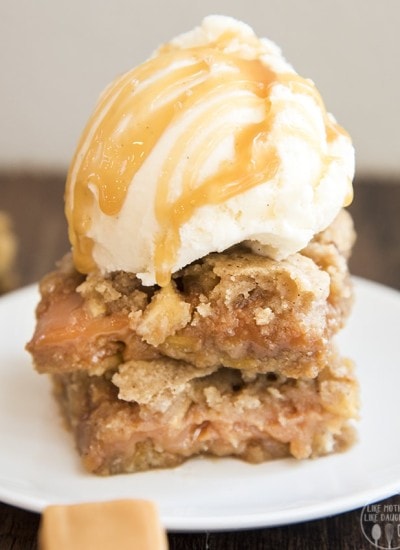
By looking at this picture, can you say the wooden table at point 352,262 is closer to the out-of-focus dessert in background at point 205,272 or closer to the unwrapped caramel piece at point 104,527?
the out-of-focus dessert in background at point 205,272

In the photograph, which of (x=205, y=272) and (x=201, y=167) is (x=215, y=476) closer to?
(x=205, y=272)

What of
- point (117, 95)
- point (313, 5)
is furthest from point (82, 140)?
point (313, 5)

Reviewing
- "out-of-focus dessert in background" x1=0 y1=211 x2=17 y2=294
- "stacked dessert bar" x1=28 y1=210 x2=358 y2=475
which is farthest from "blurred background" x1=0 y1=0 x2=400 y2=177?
"stacked dessert bar" x1=28 y1=210 x2=358 y2=475

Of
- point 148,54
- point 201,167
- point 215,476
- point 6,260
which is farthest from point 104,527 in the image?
point 148,54

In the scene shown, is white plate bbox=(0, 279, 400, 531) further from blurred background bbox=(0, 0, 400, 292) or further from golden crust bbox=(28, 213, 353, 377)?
blurred background bbox=(0, 0, 400, 292)

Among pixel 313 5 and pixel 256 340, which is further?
pixel 313 5

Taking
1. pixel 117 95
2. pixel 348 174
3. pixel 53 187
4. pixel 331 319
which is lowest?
pixel 53 187

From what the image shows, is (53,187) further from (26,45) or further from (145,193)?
(145,193)
